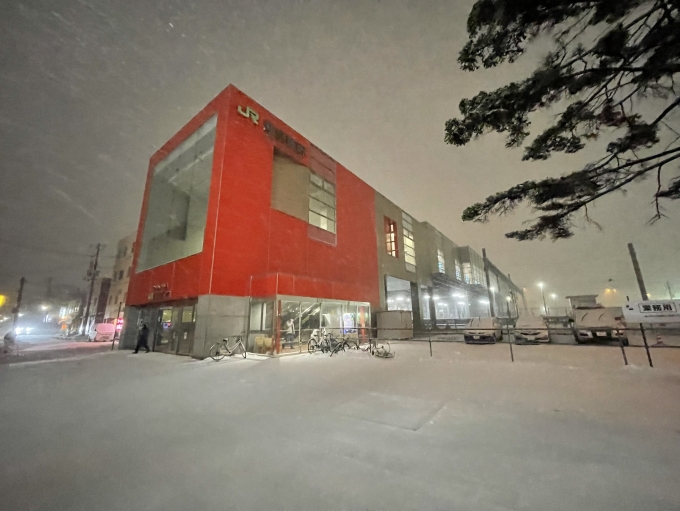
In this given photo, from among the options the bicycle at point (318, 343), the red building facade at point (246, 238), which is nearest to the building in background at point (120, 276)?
the red building facade at point (246, 238)

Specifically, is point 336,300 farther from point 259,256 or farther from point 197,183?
point 197,183

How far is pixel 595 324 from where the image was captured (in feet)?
48.5

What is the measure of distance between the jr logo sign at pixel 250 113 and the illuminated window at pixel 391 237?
1582 cm

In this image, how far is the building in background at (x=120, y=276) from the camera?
34.9 metres

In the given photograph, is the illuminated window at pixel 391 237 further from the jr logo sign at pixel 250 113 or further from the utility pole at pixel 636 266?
the utility pole at pixel 636 266

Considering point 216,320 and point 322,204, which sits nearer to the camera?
point 216,320

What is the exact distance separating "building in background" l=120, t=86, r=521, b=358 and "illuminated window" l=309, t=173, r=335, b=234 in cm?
9

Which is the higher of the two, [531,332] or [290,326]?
[290,326]

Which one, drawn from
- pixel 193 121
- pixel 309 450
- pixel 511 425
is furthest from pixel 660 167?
pixel 193 121

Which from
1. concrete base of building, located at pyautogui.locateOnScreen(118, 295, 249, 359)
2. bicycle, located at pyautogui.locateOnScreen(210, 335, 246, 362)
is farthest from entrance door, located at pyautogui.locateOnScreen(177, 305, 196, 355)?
bicycle, located at pyautogui.locateOnScreen(210, 335, 246, 362)

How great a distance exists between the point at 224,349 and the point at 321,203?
11589mm

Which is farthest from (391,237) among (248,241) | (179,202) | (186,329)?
(186,329)

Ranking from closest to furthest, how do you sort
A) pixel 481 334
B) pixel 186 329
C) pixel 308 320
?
pixel 186 329
pixel 308 320
pixel 481 334

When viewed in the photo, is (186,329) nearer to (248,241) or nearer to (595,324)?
(248,241)
